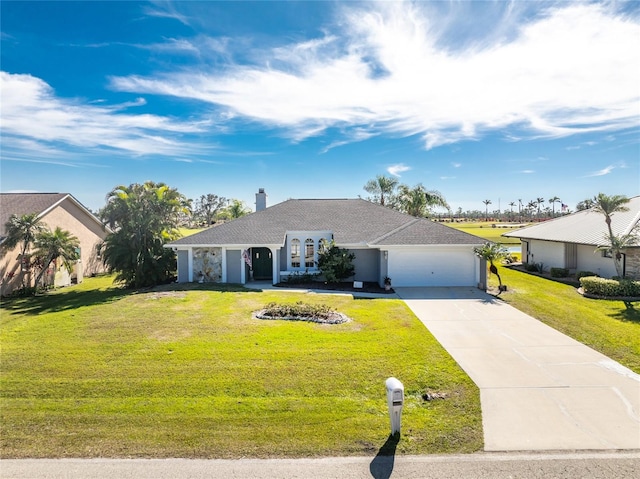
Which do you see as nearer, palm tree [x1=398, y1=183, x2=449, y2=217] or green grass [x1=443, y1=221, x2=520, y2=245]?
palm tree [x1=398, y1=183, x2=449, y2=217]

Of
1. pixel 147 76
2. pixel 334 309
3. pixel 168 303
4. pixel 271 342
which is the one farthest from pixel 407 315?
pixel 147 76

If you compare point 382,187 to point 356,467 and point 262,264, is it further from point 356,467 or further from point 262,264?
point 356,467

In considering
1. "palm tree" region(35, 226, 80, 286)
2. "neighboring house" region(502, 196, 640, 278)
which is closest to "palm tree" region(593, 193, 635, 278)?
"neighboring house" region(502, 196, 640, 278)

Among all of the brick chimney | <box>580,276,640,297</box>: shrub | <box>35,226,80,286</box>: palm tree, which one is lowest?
<box>580,276,640,297</box>: shrub

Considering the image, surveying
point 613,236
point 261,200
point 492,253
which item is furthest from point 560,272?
point 261,200

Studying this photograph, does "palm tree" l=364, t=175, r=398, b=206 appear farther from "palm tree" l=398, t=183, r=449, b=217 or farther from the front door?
the front door

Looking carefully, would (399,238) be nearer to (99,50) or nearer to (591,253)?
(591,253)
